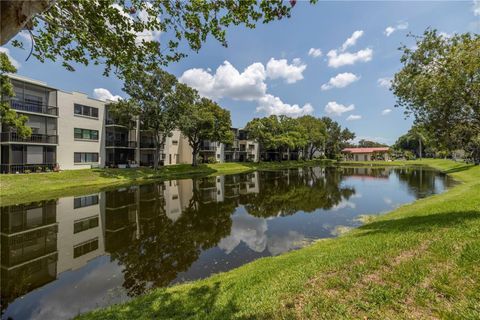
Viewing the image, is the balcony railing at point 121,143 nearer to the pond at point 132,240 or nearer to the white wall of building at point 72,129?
the white wall of building at point 72,129

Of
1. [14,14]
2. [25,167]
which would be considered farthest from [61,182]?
[14,14]

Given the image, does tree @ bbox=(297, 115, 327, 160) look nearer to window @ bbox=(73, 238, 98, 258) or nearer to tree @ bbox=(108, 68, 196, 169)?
tree @ bbox=(108, 68, 196, 169)

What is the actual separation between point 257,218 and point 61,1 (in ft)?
46.1

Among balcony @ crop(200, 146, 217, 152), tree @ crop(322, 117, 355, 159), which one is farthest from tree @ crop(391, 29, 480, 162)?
tree @ crop(322, 117, 355, 159)

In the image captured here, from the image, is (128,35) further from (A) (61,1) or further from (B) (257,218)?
(B) (257,218)

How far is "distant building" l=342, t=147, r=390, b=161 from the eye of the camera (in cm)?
10188

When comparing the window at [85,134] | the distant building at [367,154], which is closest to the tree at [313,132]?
the distant building at [367,154]

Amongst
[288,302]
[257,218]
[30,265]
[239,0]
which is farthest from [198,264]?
[239,0]

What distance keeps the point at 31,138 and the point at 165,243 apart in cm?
3059

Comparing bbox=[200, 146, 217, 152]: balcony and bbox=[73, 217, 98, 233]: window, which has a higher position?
bbox=[200, 146, 217, 152]: balcony

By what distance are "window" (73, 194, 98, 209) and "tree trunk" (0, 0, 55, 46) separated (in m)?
18.1

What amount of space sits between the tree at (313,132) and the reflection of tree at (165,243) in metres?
74.6

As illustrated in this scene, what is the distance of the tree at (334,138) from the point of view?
3959 inches

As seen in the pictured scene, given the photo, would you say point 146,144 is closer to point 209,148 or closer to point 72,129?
point 72,129
